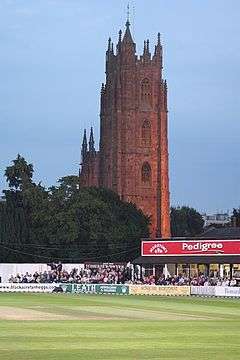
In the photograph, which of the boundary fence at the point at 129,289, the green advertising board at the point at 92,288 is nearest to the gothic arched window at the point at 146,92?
the boundary fence at the point at 129,289

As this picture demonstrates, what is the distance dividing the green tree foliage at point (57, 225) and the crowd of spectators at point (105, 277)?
19493 millimetres

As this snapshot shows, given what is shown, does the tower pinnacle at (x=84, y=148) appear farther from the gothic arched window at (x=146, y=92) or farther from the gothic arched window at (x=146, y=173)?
the gothic arched window at (x=146, y=92)

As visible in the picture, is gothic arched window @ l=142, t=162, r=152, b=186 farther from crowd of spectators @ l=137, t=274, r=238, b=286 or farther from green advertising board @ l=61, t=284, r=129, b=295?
green advertising board @ l=61, t=284, r=129, b=295

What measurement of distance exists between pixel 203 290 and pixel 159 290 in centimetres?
347

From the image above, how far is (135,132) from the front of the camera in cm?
17400

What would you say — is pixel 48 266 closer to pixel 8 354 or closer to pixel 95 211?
pixel 95 211

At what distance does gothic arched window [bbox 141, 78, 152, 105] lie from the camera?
576ft

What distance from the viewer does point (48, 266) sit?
91.1 metres

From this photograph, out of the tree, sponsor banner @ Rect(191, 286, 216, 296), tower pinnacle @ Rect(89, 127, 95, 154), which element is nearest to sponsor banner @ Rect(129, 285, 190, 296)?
sponsor banner @ Rect(191, 286, 216, 296)

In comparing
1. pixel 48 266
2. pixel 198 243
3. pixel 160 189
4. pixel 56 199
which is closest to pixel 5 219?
pixel 56 199

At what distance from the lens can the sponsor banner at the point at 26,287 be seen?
251 feet

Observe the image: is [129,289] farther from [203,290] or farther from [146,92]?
[146,92]

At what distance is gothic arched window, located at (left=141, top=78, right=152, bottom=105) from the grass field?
132m

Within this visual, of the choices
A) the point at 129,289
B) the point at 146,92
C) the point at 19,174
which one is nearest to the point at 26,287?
the point at 129,289
